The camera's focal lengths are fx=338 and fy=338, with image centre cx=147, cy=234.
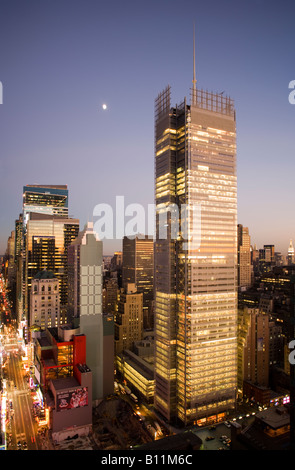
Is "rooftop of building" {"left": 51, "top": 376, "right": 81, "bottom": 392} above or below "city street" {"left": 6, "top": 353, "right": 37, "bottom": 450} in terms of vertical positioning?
above

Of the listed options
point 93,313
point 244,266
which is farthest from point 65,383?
point 244,266

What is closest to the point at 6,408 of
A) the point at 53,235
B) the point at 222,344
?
the point at 222,344

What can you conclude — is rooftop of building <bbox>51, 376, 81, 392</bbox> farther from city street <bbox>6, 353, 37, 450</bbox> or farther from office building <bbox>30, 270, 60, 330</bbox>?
office building <bbox>30, 270, 60, 330</bbox>

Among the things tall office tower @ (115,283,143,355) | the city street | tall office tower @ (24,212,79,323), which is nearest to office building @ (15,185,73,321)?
tall office tower @ (24,212,79,323)

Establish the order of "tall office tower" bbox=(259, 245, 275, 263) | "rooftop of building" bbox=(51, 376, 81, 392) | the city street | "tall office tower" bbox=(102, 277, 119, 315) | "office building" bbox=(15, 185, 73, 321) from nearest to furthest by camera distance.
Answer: the city street → "rooftop of building" bbox=(51, 376, 81, 392) → "tall office tower" bbox=(102, 277, 119, 315) → "office building" bbox=(15, 185, 73, 321) → "tall office tower" bbox=(259, 245, 275, 263)

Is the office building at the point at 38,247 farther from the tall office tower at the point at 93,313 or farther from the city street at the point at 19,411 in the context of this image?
the tall office tower at the point at 93,313

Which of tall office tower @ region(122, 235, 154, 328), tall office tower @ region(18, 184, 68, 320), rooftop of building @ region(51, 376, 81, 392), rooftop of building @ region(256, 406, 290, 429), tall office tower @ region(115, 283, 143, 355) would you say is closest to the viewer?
rooftop of building @ region(256, 406, 290, 429)

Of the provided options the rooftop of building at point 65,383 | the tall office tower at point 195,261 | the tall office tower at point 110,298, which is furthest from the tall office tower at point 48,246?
the tall office tower at point 195,261
